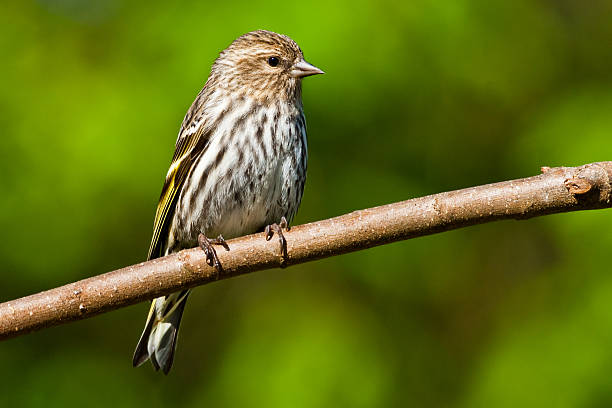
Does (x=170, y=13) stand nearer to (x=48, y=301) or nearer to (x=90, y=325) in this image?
(x=90, y=325)

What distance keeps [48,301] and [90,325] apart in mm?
1962

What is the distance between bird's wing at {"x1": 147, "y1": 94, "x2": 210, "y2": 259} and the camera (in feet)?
16.1

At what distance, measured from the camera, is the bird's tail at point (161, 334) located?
15.7 ft

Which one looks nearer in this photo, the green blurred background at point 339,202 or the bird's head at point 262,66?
the green blurred background at point 339,202

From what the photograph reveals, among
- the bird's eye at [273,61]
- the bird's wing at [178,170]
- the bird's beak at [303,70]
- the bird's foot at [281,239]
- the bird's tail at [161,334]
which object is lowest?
the bird's tail at [161,334]

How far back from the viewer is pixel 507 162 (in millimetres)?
5418

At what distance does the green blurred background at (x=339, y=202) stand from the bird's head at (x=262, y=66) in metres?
0.11

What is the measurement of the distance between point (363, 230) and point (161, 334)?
173cm

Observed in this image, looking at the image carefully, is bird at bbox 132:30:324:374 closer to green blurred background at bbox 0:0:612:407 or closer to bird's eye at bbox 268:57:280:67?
bird's eye at bbox 268:57:280:67

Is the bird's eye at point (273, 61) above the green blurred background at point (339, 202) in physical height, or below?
above

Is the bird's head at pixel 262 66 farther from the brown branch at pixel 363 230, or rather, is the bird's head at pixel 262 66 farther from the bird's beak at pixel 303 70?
the brown branch at pixel 363 230

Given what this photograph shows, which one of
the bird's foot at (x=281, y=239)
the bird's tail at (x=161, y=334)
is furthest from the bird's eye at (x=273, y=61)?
the bird's foot at (x=281, y=239)

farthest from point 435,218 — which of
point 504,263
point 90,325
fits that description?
point 90,325

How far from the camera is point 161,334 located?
16.1ft
